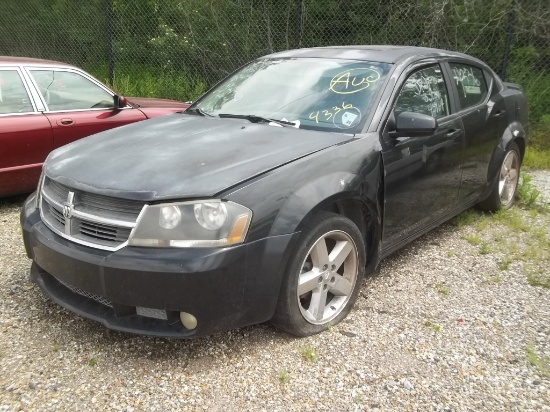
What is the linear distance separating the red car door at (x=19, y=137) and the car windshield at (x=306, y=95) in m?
1.83

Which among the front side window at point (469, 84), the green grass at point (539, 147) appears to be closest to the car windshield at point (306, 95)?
the front side window at point (469, 84)

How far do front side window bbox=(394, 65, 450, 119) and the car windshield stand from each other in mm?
200

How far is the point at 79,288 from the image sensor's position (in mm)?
2693

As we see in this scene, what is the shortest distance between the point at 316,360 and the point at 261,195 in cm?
92

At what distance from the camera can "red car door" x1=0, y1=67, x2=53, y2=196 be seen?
4.91 metres

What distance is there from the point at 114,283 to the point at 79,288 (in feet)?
0.96

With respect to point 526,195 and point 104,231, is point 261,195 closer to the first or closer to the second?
point 104,231

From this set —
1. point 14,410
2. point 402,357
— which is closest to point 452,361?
point 402,357

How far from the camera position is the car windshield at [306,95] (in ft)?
11.2

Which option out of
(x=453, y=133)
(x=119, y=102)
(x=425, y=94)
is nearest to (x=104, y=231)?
(x=425, y=94)

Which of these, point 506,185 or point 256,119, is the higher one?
point 256,119

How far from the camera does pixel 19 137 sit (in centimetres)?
494

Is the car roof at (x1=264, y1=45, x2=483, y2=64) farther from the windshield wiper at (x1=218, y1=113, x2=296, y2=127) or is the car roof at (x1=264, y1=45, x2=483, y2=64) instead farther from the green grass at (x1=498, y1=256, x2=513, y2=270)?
the green grass at (x1=498, y1=256, x2=513, y2=270)

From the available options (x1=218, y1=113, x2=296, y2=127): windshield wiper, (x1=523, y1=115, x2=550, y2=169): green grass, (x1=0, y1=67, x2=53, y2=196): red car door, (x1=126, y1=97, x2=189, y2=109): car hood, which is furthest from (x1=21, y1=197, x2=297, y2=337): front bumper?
(x1=523, y1=115, x2=550, y2=169): green grass
